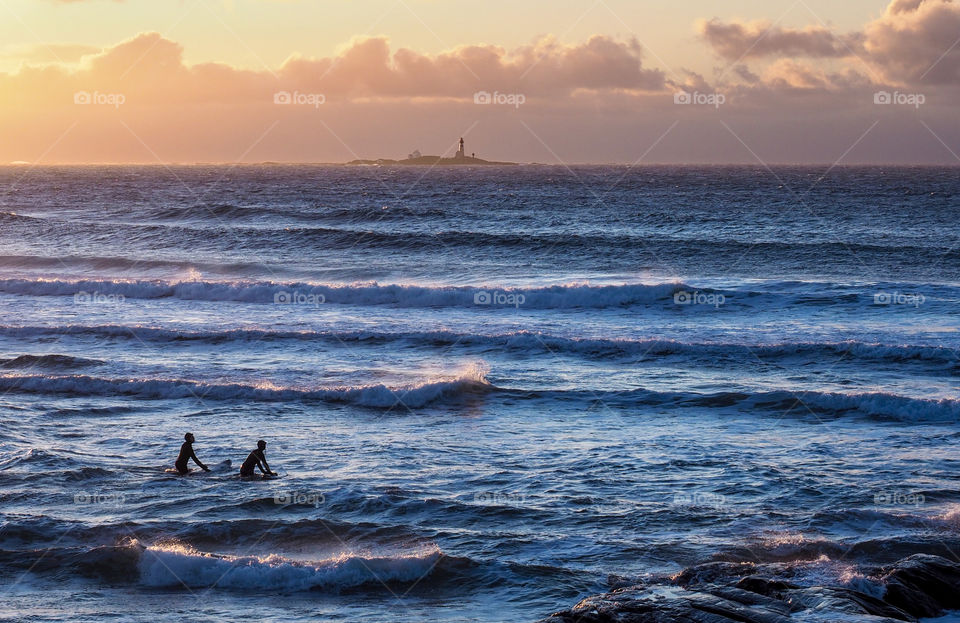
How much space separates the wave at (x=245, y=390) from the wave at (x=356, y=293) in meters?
11.8

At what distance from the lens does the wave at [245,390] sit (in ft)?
69.6

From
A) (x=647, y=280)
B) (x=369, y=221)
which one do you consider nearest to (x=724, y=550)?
(x=647, y=280)

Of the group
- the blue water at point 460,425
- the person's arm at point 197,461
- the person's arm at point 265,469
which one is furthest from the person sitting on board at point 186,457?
the person's arm at point 265,469

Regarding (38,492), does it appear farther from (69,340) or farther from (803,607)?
(69,340)

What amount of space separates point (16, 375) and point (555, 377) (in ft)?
44.6

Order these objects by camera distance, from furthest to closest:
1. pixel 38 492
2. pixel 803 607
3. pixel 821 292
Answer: pixel 821 292, pixel 38 492, pixel 803 607

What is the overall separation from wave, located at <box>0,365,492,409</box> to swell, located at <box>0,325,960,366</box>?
4.57 meters

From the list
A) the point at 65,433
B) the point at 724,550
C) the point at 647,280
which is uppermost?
the point at 647,280

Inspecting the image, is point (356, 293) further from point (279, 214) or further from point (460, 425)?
point (279, 214)

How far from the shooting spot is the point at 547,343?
87.9 feet

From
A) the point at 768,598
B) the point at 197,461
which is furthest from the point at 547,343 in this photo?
the point at 768,598

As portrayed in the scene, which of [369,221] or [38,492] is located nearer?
[38,492]

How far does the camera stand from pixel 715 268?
136 feet

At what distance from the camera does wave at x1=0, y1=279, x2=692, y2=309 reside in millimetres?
33906
